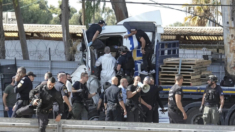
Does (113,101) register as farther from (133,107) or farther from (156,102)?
(156,102)

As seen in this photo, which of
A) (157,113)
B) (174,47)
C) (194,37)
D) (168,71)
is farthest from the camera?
(194,37)

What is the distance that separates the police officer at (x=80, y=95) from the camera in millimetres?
10859

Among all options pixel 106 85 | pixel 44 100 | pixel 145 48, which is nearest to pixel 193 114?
pixel 145 48

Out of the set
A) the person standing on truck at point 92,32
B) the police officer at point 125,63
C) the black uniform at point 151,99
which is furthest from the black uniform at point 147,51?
the black uniform at point 151,99

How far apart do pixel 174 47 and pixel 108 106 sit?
4.06m

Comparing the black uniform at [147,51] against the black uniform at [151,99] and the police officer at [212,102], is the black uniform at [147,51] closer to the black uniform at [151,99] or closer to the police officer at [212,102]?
the black uniform at [151,99]

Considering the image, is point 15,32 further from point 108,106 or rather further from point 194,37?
point 108,106

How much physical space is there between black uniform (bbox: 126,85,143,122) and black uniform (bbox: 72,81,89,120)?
118cm

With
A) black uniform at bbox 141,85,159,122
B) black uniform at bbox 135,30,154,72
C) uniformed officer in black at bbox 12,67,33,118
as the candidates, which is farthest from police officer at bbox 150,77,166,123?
uniformed officer in black at bbox 12,67,33,118

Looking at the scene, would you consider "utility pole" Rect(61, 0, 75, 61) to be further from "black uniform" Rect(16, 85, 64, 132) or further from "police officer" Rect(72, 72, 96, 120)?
"black uniform" Rect(16, 85, 64, 132)

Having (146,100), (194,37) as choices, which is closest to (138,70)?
(146,100)

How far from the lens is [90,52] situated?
12.0 metres

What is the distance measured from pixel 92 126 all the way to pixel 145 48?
404 centimetres

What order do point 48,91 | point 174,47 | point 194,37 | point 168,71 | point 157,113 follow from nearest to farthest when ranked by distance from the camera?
point 48,91, point 157,113, point 168,71, point 174,47, point 194,37
